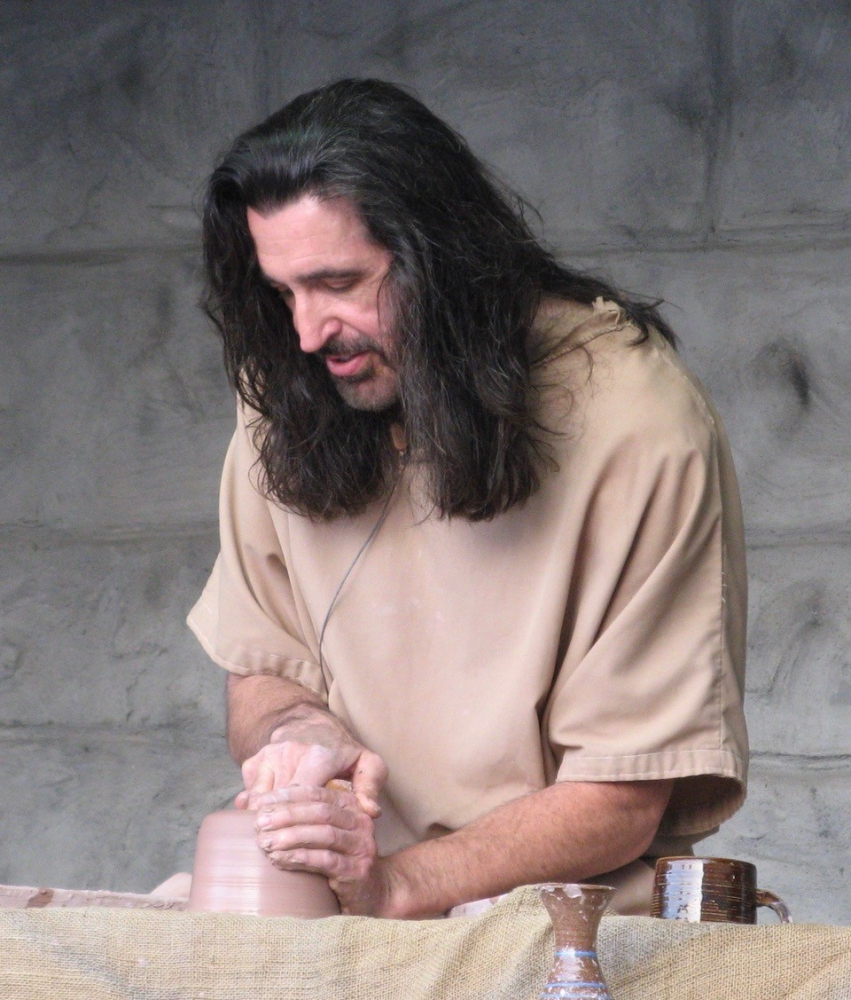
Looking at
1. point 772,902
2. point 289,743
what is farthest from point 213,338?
point 772,902

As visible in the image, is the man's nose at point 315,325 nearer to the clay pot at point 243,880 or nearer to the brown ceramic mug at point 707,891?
the clay pot at point 243,880

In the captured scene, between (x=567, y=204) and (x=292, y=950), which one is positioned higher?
(x=567, y=204)

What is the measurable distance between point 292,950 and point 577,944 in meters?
0.32

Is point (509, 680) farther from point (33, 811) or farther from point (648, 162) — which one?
point (33, 811)

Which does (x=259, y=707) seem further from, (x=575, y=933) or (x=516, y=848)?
(x=575, y=933)

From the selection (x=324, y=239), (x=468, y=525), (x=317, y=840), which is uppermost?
(x=324, y=239)

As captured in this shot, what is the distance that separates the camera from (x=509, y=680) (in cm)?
247

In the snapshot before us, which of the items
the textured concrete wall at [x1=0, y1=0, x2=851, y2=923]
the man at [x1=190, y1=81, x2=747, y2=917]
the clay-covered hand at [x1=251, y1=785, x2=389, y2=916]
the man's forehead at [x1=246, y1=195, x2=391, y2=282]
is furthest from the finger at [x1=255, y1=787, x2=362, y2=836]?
the textured concrete wall at [x1=0, y1=0, x2=851, y2=923]

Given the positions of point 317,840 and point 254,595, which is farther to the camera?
point 254,595

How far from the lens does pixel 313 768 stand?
224cm

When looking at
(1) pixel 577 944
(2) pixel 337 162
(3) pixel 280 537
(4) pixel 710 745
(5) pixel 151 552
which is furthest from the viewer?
(5) pixel 151 552

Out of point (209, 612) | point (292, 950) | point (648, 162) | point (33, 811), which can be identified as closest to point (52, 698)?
point (33, 811)

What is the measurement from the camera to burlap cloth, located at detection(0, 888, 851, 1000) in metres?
1.56

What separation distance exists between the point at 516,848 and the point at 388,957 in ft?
2.49
